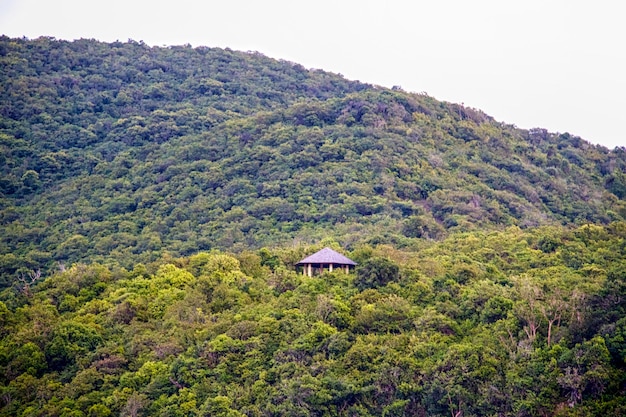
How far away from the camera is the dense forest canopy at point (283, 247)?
31719 mm

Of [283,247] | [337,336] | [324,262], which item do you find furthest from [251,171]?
[337,336]

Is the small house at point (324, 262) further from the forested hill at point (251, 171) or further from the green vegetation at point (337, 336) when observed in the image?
the forested hill at point (251, 171)

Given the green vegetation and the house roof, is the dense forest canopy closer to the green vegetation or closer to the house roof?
the green vegetation

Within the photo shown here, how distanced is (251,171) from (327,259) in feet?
73.7

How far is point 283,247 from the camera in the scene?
4919 centimetres

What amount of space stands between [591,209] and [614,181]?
8069 mm

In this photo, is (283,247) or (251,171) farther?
(251,171)

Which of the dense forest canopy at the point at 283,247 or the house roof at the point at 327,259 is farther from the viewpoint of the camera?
the house roof at the point at 327,259

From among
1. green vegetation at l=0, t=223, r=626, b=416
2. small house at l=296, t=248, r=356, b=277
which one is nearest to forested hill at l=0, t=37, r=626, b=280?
small house at l=296, t=248, r=356, b=277

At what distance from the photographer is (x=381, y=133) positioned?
6359cm

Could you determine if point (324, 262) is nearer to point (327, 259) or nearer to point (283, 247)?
point (327, 259)

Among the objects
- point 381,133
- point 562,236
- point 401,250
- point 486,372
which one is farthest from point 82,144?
point 486,372

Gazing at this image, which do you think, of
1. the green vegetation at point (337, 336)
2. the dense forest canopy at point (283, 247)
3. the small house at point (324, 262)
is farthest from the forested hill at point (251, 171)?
the green vegetation at point (337, 336)

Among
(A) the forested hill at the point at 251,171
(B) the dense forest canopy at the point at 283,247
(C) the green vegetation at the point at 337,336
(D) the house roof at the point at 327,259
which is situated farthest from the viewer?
(A) the forested hill at the point at 251,171
